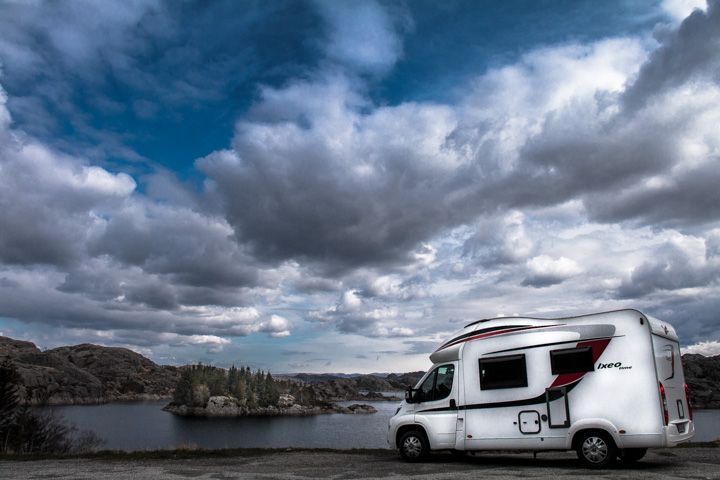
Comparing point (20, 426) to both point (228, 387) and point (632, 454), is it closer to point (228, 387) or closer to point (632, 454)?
point (632, 454)

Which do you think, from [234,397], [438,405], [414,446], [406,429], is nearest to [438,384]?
[438,405]

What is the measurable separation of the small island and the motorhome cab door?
137605mm

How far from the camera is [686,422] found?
39.7ft

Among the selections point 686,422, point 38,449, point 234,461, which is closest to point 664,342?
point 686,422

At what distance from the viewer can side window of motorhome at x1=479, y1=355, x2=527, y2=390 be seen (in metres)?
13.0

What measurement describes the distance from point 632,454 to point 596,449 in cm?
167

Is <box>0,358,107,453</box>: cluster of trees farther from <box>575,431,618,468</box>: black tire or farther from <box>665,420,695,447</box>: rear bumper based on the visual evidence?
<box>665,420,695,447</box>: rear bumper

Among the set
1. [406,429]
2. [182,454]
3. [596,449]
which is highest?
[406,429]

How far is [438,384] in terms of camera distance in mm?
14484

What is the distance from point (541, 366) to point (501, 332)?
4.71 ft

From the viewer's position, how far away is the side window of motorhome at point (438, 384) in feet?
46.9

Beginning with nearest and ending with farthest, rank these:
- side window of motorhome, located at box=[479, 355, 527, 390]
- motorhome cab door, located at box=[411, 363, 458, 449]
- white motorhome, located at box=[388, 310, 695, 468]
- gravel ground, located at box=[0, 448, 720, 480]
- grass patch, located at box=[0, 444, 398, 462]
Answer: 1. gravel ground, located at box=[0, 448, 720, 480]
2. white motorhome, located at box=[388, 310, 695, 468]
3. side window of motorhome, located at box=[479, 355, 527, 390]
4. motorhome cab door, located at box=[411, 363, 458, 449]
5. grass patch, located at box=[0, 444, 398, 462]

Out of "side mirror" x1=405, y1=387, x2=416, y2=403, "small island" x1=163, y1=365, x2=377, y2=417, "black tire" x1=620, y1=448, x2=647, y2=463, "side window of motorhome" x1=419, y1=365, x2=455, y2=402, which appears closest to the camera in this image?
"black tire" x1=620, y1=448, x2=647, y2=463

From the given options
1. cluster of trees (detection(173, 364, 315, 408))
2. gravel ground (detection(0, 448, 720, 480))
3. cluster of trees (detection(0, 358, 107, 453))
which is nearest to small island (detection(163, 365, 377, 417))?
cluster of trees (detection(173, 364, 315, 408))
